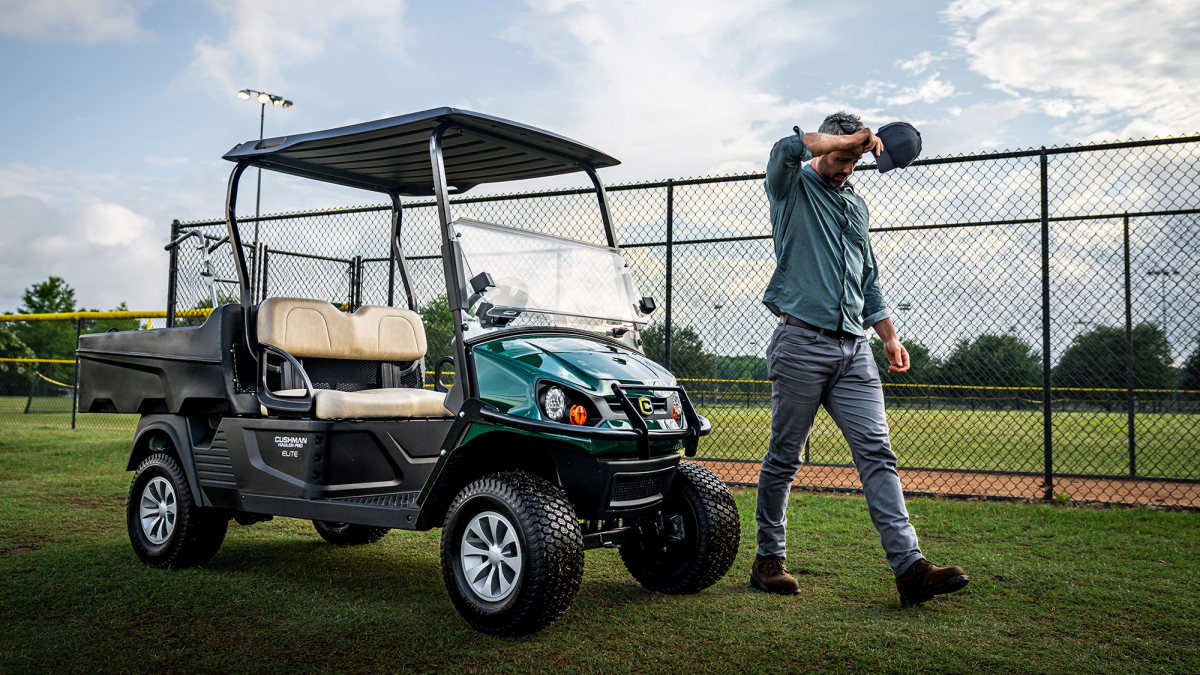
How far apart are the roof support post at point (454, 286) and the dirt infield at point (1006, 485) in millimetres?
4439

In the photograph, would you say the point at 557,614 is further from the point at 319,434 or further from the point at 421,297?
the point at 421,297

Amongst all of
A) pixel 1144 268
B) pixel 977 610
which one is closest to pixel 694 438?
pixel 977 610

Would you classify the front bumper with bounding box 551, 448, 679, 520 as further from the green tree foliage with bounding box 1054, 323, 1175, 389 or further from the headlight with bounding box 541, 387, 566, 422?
the green tree foliage with bounding box 1054, 323, 1175, 389

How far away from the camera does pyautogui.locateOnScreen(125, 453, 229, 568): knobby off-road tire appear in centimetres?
449

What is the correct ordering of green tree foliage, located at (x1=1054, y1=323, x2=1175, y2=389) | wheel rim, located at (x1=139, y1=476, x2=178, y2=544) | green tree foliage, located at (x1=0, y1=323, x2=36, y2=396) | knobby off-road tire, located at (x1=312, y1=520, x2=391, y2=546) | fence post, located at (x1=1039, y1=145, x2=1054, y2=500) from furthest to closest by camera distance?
1. green tree foliage, located at (x1=0, y1=323, x2=36, y2=396)
2. green tree foliage, located at (x1=1054, y1=323, x2=1175, y2=389)
3. fence post, located at (x1=1039, y1=145, x2=1054, y2=500)
4. knobby off-road tire, located at (x1=312, y1=520, x2=391, y2=546)
5. wheel rim, located at (x1=139, y1=476, x2=178, y2=544)

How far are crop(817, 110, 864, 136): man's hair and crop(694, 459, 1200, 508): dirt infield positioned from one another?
404 cm

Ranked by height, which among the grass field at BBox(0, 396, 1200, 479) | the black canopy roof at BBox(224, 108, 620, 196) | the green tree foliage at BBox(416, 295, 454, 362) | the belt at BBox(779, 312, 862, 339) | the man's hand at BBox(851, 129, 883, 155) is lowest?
the grass field at BBox(0, 396, 1200, 479)

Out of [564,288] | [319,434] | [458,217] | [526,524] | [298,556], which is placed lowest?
[298,556]

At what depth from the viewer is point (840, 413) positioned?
3.81 meters

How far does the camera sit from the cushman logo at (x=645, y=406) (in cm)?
339

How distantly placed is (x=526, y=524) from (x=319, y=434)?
1405 millimetres

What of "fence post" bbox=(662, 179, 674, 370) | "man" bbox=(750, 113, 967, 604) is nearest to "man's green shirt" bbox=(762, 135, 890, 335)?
"man" bbox=(750, 113, 967, 604)

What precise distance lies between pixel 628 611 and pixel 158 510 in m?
2.89

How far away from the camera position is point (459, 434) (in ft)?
11.3
